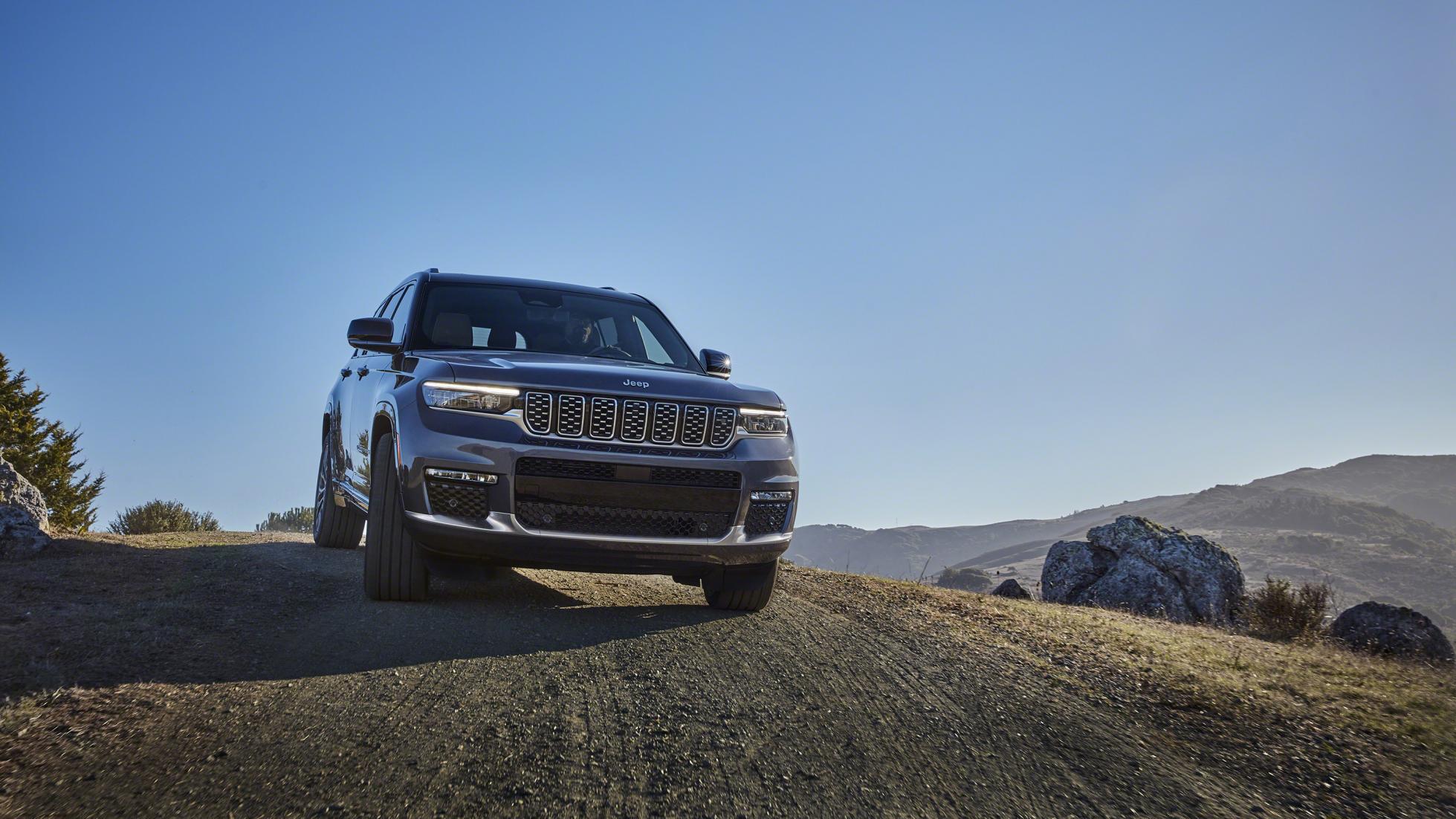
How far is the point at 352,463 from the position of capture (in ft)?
21.4

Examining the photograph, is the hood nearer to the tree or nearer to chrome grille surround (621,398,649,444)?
chrome grille surround (621,398,649,444)

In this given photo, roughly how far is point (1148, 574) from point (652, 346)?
25.0 ft

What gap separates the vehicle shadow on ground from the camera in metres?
3.64

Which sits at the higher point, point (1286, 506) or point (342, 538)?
point (1286, 506)

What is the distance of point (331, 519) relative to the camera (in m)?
7.91

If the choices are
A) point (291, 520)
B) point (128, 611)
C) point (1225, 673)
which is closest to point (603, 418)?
point (128, 611)

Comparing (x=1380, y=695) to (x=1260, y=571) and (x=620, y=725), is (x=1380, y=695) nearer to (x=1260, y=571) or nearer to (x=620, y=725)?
(x=620, y=725)

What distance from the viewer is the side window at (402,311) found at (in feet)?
19.4

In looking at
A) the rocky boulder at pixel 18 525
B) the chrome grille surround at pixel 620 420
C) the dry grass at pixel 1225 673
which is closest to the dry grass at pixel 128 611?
the rocky boulder at pixel 18 525

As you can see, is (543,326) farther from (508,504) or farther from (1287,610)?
(1287,610)

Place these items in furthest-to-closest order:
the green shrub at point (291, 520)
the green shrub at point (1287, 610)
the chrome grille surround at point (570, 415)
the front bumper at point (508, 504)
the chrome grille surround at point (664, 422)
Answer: the green shrub at point (291, 520) → the green shrub at point (1287, 610) → the chrome grille surround at point (664, 422) → the chrome grille surround at point (570, 415) → the front bumper at point (508, 504)

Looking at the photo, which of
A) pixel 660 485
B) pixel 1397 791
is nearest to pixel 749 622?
pixel 660 485

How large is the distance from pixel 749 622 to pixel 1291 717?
2563 mm

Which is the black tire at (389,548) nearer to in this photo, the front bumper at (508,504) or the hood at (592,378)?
the front bumper at (508,504)
